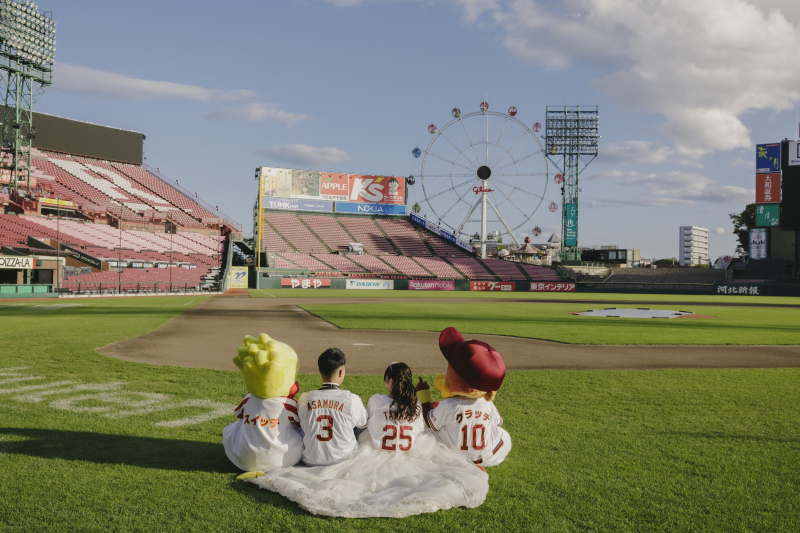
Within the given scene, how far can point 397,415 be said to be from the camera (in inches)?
197

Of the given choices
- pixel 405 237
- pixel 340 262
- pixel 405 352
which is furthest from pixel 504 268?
pixel 405 352

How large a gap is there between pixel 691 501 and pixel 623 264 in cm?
8499

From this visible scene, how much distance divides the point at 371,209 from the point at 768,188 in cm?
5103

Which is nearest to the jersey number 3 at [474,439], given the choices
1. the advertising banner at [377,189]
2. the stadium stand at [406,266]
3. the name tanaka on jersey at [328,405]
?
the name tanaka on jersey at [328,405]

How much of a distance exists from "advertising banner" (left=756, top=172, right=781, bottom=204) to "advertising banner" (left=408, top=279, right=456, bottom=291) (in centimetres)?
3547

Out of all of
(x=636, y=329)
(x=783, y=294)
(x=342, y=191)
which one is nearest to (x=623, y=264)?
(x=783, y=294)

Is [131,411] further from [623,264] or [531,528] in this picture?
[623,264]

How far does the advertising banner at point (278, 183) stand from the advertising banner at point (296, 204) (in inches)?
30.5

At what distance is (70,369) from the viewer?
10203 millimetres

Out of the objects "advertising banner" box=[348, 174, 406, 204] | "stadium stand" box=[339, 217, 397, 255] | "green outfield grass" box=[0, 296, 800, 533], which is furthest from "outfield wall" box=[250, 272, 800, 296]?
"green outfield grass" box=[0, 296, 800, 533]

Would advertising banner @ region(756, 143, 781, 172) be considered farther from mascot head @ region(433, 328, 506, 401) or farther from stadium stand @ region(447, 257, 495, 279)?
mascot head @ region(433, 328, 506, 401)

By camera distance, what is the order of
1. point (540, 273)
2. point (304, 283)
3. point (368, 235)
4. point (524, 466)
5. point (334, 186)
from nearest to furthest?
point (524, 466)
point (304, 283)
point (540, 273)
point (368, 235)
point (334, 186)

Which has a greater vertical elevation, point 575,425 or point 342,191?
point 342,191

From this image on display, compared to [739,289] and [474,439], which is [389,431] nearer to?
[474,439]
